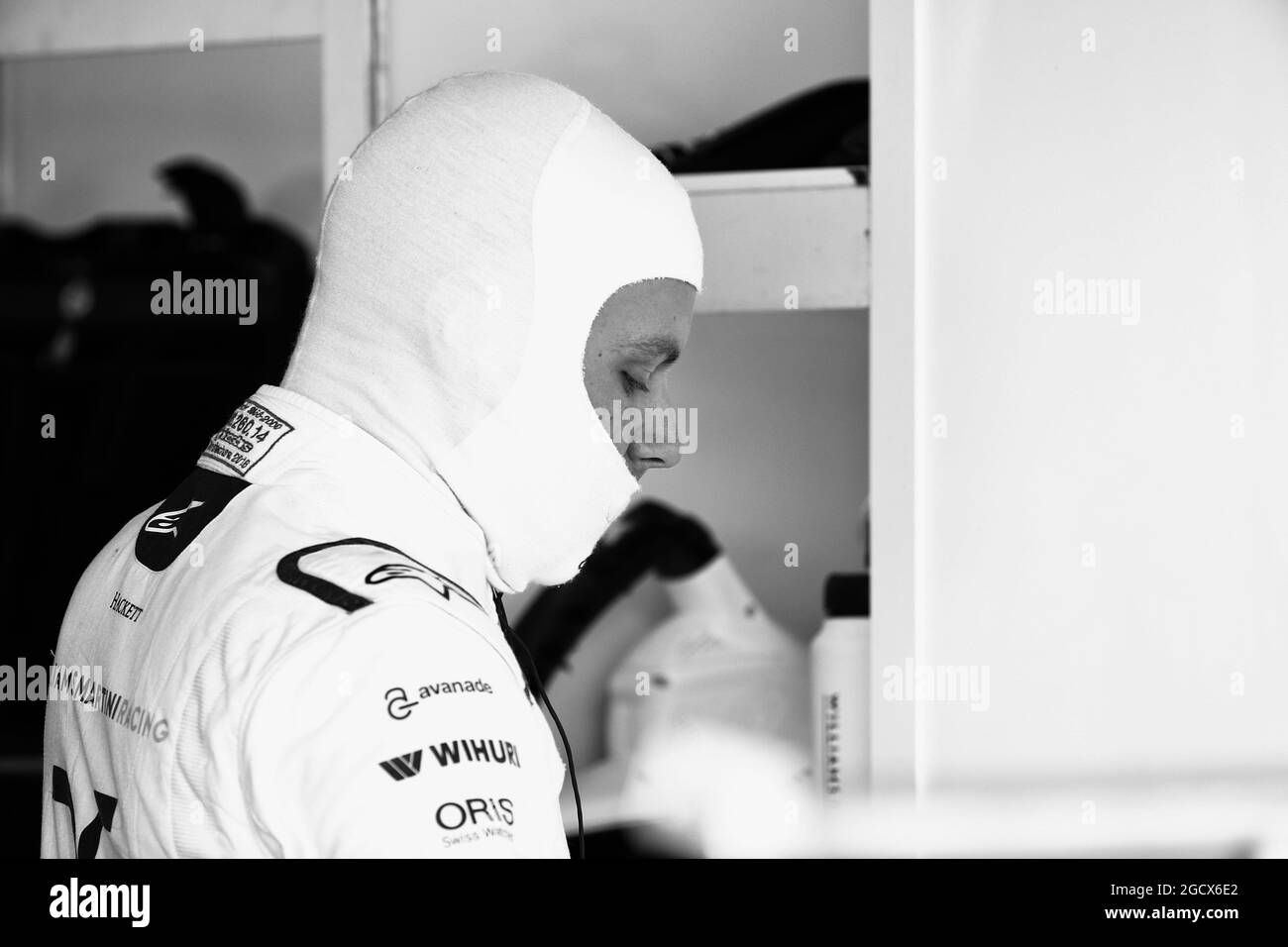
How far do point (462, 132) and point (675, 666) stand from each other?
2.48 ft

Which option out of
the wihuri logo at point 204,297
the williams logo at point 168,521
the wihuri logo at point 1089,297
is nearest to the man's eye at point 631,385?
the williams logo at point 168,521

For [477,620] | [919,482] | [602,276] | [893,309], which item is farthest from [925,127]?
[477,620]

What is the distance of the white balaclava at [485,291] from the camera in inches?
29.9

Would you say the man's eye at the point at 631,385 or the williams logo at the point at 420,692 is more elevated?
the man's eye at the point at 631,385

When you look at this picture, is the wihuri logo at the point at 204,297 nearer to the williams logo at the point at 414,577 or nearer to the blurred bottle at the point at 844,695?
the blurred bottle at the point at 844,695

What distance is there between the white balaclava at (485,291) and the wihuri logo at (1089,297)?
1.61ft

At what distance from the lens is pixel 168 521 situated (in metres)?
0.74

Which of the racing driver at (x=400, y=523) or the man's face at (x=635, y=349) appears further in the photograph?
the man's face at (x=635, y=349)

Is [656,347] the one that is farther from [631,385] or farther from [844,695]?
[844,695]
